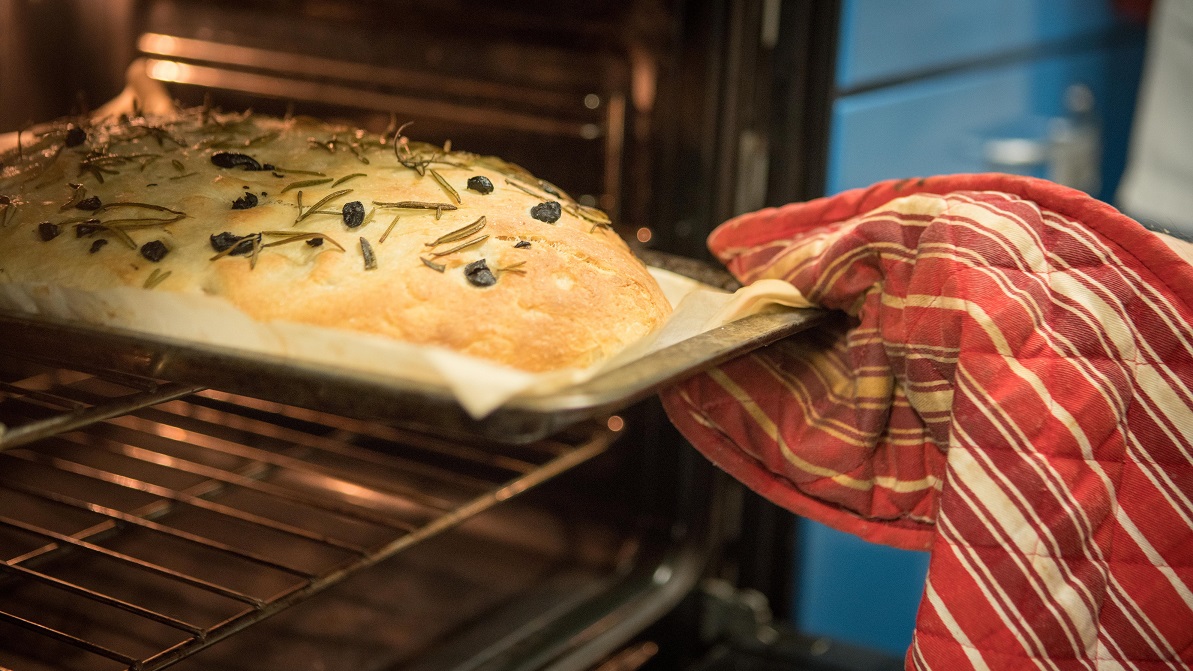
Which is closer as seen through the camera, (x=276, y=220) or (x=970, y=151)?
(x=276, y=220)

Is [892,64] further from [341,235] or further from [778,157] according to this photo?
[341,235]

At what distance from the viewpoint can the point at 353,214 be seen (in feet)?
2.47

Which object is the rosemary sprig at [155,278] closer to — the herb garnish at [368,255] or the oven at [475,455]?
the herb garnish at [368,255]

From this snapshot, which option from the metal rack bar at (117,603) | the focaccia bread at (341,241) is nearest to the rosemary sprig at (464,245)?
the focaccia bread at (341,241)

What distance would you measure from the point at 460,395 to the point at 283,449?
107 cm

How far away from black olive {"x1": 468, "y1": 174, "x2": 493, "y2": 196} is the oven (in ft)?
1.24

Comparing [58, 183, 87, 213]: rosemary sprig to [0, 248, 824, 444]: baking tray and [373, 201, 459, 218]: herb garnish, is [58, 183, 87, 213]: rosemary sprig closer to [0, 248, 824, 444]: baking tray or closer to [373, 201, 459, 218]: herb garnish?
[0, 248, 824, 444]: baking tray

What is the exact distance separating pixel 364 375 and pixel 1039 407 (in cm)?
44

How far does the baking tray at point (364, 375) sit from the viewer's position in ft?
1.82

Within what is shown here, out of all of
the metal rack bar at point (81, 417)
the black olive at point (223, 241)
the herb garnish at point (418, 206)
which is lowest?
the metal rack bar at point (81, 417)

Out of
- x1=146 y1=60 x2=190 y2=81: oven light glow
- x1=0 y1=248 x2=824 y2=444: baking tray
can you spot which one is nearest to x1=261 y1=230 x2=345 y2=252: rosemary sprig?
x1=0 y1=248 x2=824 y2=444: baking tray

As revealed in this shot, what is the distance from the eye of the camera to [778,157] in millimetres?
1337

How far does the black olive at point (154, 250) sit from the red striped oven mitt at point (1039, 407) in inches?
19.5

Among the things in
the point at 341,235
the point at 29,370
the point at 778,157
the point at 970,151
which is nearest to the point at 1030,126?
the point at 970,151
